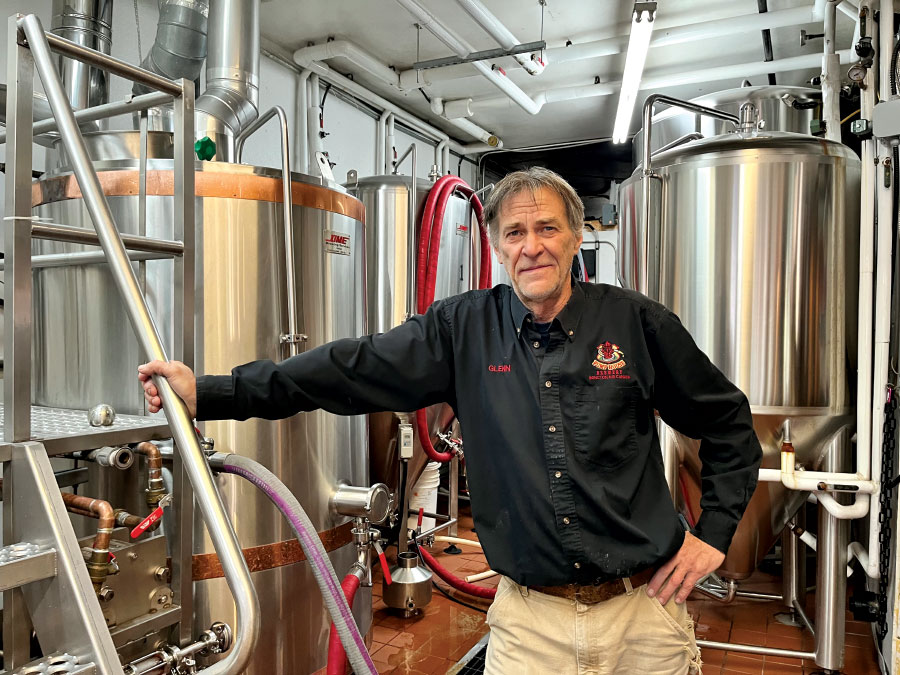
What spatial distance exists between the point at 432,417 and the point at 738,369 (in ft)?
5.11

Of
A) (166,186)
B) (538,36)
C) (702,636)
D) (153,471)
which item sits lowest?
(702,636)

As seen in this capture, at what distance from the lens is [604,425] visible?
1.48 metres

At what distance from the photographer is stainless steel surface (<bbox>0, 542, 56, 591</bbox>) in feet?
3.70

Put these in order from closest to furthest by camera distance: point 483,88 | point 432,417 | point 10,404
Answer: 1. point 10,404
2. point 432,417
3. point 483,88

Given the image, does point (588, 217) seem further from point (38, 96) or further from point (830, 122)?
point (38, 96)

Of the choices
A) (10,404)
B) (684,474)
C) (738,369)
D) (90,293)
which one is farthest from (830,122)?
(10,404)

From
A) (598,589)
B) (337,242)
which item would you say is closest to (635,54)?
(337,242)

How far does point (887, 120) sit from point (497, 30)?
234cm

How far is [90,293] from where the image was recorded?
200 cm

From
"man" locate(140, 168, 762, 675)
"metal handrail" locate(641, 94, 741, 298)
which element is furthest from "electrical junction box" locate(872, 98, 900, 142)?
"man" locate(140, 168, 762, 675)

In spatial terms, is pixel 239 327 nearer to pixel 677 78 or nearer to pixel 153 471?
pixel 153 471

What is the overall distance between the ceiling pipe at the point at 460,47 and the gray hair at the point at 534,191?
8.25 ft

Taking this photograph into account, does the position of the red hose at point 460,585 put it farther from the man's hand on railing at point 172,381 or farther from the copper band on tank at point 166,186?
the man's hand on railing at point 172,381

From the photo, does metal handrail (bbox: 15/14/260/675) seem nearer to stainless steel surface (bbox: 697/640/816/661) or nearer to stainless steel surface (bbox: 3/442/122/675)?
stainless steel surface (bbox: 3/442/122/675)
